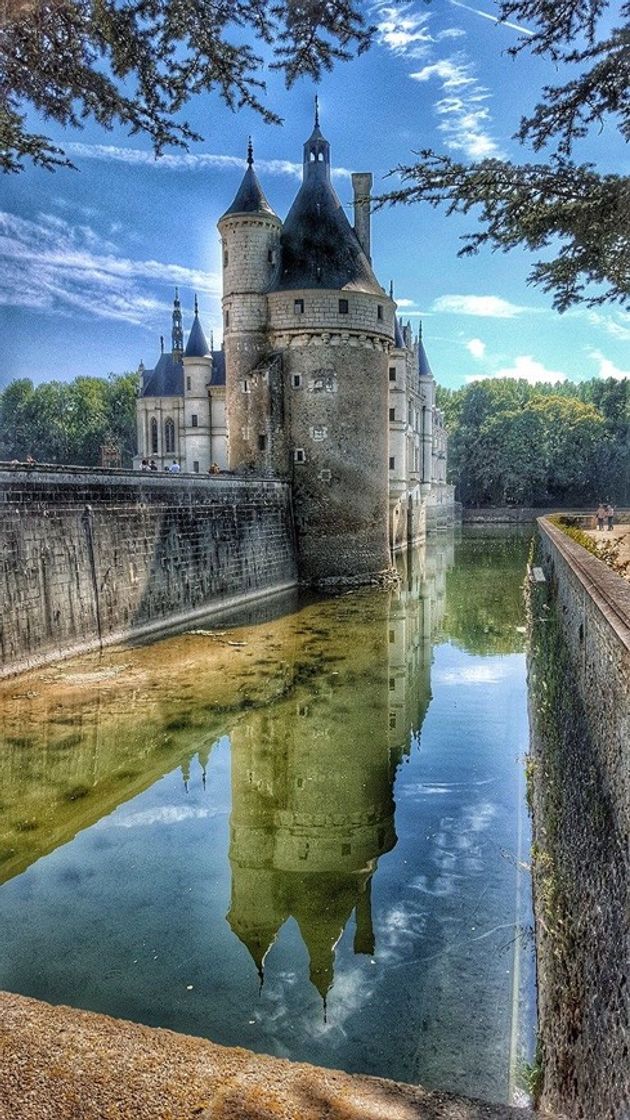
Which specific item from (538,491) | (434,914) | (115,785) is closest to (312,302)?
(115,785)

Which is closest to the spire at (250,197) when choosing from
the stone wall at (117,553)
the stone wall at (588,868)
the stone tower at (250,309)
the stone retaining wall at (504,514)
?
the stone tower at (250,309)

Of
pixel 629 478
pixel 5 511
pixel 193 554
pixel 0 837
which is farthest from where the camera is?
pixel 629 478

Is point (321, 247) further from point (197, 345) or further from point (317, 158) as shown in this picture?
point (197, 345)

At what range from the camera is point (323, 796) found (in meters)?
8.85

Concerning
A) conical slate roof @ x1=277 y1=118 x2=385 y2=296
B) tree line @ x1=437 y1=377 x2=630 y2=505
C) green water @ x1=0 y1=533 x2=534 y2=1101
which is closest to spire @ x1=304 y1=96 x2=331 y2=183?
conical slate roof @ x1=277 y1=118 x2=385 y2=296

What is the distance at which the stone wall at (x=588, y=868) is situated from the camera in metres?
3.31

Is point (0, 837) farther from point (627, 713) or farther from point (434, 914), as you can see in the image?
point (627, 713)

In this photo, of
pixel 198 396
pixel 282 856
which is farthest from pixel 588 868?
pixel 198 396

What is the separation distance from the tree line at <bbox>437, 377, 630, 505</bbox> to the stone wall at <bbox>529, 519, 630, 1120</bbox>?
6159 cm

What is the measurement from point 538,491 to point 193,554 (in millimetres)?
53440

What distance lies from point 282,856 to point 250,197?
2354 cm

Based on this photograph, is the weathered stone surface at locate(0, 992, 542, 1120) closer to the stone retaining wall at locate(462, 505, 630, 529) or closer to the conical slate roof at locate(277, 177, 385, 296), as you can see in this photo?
the conical slate roof at locate(277, 177, 385, 296)

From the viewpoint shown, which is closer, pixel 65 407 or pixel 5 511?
pixel 5 511

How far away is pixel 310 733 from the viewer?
1073 centimetres
